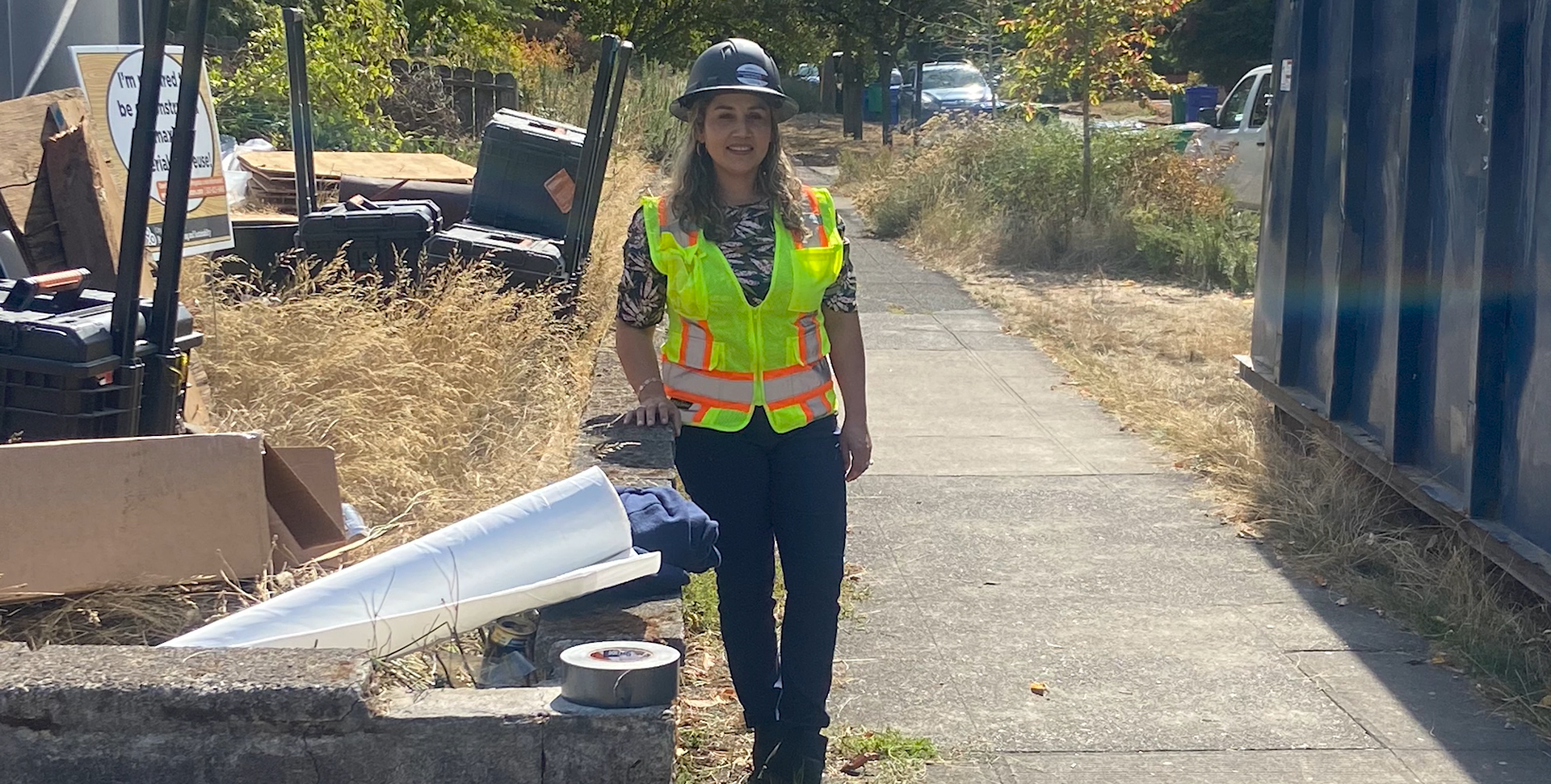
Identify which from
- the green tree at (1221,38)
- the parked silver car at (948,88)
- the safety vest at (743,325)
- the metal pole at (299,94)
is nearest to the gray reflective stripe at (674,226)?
the safety vest at (743,325)

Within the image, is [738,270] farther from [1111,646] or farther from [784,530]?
[1111,646]

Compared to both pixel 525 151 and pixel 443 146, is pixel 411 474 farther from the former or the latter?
pixel 443 146

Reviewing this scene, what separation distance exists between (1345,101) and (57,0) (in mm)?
4809

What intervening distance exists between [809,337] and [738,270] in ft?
0.77

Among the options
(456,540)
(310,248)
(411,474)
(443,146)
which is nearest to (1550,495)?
(456,540)

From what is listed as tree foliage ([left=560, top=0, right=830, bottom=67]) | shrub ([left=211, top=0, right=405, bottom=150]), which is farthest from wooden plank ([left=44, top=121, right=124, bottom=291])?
tree foliage ([left=560, top=0, right=830, bottom=67])

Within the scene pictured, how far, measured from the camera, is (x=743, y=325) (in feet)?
11.3

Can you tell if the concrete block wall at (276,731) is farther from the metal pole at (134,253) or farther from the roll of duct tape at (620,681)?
the metal pole at (134,253)

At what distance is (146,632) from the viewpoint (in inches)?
138

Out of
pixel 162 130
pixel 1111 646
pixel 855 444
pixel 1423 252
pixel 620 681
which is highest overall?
pixel 162 130

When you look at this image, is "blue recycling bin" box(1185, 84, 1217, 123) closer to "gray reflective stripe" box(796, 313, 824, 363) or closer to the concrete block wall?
"gray reflective stripe" box(796, 313, 824, 363)

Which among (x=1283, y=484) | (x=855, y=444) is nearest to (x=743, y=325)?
(x=855, y=444)

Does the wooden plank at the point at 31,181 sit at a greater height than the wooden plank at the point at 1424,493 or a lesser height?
greater

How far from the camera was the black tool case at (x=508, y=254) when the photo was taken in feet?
24.2
